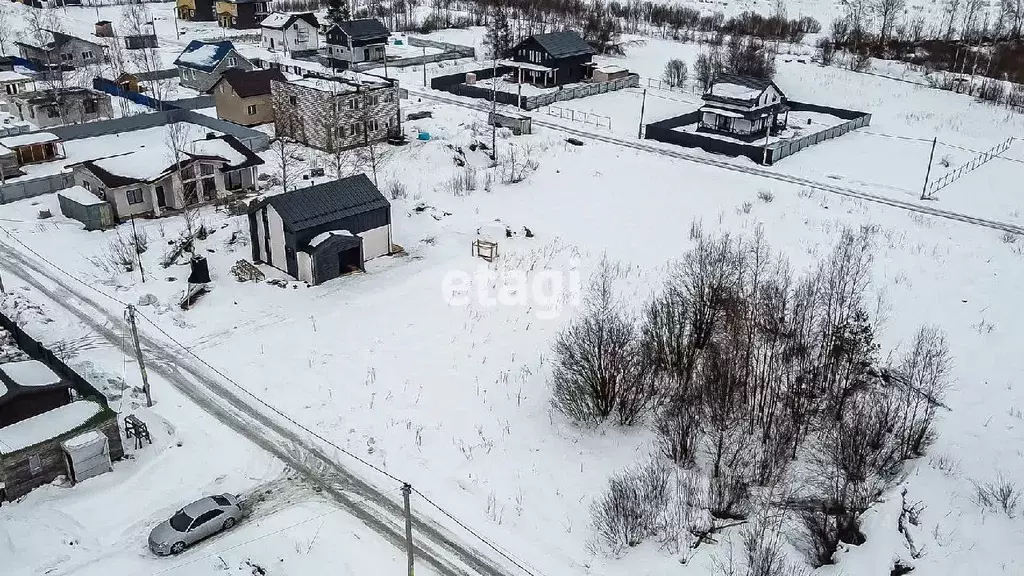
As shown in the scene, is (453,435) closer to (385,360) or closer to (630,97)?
(385,360)

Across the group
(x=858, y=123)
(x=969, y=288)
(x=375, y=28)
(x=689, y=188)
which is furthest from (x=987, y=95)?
(x=375, y=28)

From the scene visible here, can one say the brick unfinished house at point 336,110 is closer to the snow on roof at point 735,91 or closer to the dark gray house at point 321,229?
the dark gray house at point 321,229

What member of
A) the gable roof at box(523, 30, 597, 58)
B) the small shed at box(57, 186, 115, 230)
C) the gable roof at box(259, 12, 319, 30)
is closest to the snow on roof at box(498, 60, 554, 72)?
the gable roof at box(523, 30, 597, 58)

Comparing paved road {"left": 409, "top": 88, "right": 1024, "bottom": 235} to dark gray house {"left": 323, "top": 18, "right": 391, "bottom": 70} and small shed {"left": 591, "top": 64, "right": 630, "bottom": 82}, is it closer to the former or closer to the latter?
small shed {"left": 591, "top": 64, "right": 630, "bottom": 82}

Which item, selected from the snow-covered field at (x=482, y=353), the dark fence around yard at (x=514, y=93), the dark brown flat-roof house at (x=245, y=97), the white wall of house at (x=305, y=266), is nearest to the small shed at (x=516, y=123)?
the snow-covered field at (x=482, y=353)

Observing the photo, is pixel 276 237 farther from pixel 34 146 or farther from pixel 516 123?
pixel 516 123
